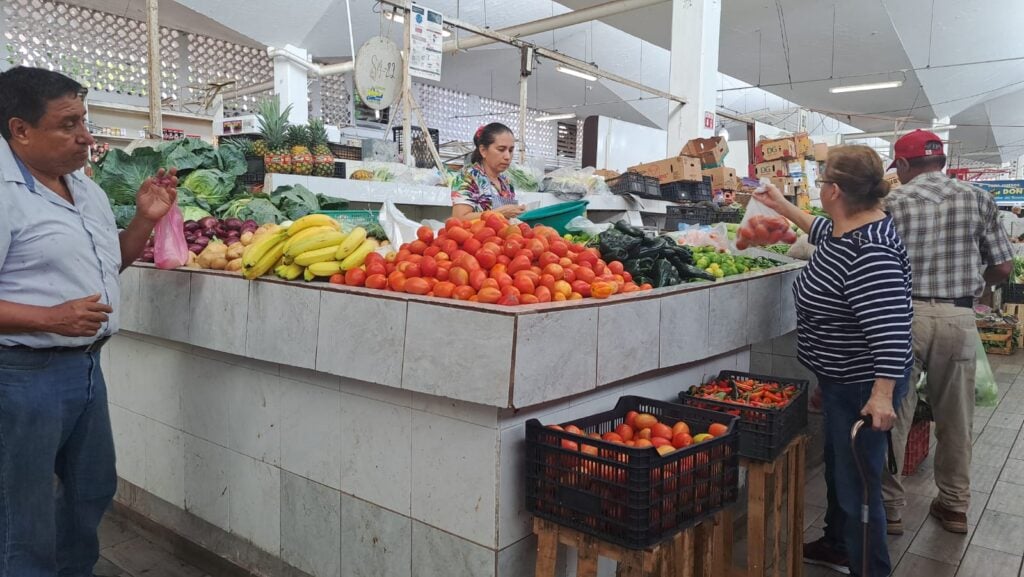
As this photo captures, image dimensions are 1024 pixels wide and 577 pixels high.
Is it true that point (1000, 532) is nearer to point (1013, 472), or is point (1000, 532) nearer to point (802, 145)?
point (1013, 472)

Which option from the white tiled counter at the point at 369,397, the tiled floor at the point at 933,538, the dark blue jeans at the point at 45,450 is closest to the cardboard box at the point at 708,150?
the tiled floor at the point at 933,538

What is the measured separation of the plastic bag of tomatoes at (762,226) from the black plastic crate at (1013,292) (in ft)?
22.6

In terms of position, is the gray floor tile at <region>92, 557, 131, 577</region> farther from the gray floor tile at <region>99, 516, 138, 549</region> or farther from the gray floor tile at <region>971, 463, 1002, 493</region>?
the gray floor tile at <region>971, 463, 1002, 493</region>

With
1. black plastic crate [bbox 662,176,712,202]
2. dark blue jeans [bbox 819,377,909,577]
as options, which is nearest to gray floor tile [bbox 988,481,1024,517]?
dark blue jeans [bbox 819,377,909,577]

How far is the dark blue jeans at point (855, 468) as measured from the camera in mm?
2447

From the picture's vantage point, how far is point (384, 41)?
201 inches

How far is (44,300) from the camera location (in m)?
2.00

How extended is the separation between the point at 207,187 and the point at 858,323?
363 centimetres

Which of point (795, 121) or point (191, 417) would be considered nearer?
point (191, 417)

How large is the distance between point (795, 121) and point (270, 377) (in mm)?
24262

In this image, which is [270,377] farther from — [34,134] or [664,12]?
[664,12]

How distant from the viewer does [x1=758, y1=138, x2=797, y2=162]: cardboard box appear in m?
8.89

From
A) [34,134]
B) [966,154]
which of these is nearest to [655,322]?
[34,134]

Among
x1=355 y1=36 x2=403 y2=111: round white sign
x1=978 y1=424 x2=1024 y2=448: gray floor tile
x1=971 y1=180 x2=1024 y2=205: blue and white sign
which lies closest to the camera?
x1=978 y1=424 x2=1024 y2=448: gray floor tile
